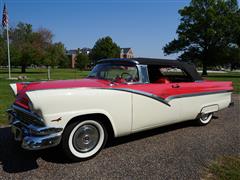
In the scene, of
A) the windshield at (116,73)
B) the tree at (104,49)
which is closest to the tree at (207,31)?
the tree at (104,49)

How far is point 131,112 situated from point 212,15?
38.0m

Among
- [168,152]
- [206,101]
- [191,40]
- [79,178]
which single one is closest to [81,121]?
[79,178]

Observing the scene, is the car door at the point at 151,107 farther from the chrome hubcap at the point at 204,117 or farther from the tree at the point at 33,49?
the tree at the point at 33,49

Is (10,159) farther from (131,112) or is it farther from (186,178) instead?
(186,178)

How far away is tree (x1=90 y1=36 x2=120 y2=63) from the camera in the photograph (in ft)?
203

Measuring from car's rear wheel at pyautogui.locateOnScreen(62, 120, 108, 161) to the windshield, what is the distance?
97 centimetres

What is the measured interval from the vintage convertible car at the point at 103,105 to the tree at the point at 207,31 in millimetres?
34512

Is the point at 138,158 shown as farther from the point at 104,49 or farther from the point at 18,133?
the point at 104,49

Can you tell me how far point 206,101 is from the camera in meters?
5.14

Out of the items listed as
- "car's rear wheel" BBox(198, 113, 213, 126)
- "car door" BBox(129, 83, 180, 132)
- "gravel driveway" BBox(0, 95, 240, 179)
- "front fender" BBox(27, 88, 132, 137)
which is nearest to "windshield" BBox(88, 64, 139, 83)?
"car door" BBox(129, 83, 180, 132)

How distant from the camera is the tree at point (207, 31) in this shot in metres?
36.2

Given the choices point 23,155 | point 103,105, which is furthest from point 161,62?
point 23,155

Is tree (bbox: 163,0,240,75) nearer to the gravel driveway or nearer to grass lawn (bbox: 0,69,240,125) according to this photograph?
grass lawn (bbox: 0,69,240,125)

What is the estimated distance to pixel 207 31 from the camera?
118 feet
